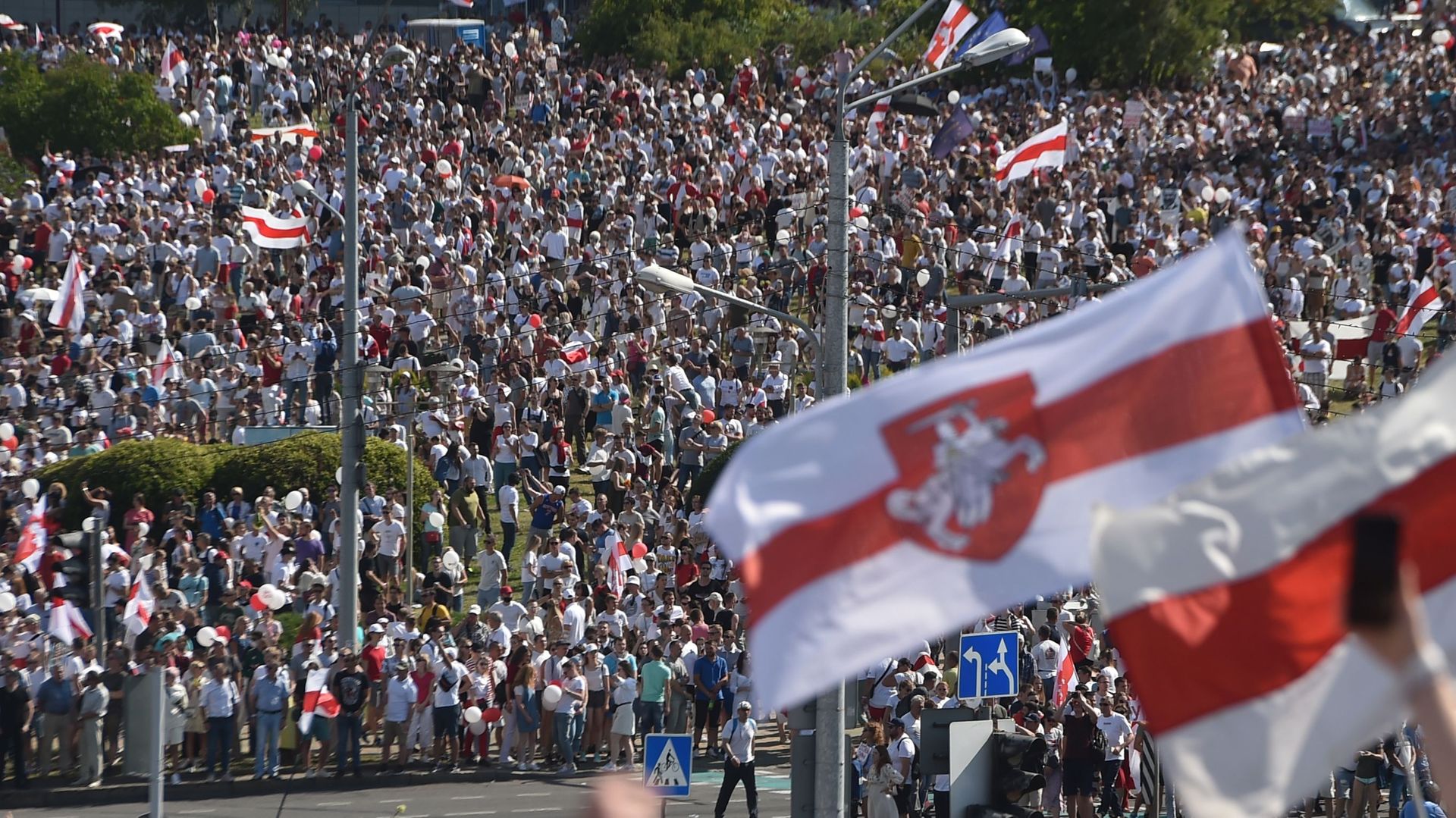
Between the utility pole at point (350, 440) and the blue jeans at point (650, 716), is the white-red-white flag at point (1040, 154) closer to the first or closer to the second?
the utility pole at point (350, 440)

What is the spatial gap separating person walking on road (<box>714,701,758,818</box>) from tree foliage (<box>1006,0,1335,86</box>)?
36561 mm

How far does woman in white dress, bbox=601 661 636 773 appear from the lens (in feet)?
77.5

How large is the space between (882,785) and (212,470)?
41.0 feet

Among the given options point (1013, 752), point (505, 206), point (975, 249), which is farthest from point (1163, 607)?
point (505, 206)

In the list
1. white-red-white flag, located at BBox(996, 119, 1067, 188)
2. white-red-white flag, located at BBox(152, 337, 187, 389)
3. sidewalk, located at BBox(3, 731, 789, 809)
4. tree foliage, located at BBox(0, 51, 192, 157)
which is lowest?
sidewalk, located at BBox(3, 731, 789, 809)

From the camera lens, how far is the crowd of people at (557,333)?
78.2ft

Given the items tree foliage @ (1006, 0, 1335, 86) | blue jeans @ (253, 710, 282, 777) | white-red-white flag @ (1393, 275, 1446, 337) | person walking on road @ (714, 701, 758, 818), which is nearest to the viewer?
person walking on road @ (714, 701, 758, 818)

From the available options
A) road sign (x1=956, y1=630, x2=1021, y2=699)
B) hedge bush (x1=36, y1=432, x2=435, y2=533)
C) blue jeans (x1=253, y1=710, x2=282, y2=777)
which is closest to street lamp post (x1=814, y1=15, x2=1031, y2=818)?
road sign (x1=956, y1=630, x2=1021, y2=699)

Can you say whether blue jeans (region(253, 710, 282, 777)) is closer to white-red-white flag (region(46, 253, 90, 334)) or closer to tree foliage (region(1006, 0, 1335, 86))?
white-red-white flag (region(46, 253, 90, 334))

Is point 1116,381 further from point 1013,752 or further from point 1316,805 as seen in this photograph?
point 1316,805

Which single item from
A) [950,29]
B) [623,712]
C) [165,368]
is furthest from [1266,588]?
[950,29]

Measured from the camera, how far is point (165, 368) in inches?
1270

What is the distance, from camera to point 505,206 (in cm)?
3872

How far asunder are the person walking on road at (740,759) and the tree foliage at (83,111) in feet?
99.3
